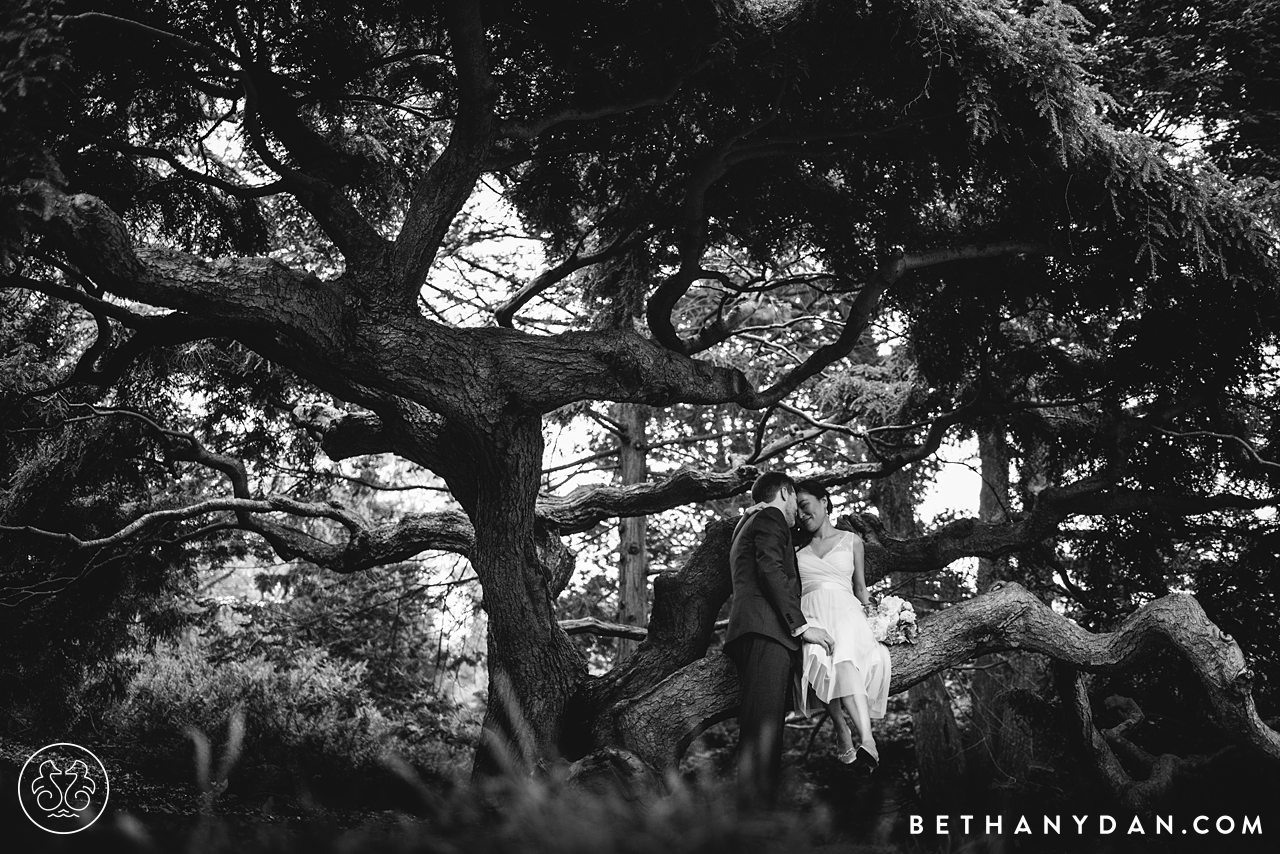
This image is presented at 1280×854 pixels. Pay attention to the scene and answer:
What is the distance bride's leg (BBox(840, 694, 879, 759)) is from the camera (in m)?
6.10

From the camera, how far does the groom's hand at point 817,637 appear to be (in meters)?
6.15

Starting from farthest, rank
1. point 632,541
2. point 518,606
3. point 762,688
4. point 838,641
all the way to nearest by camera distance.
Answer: point 632,541 < point 518,606 < point 838,641 < point 762,688

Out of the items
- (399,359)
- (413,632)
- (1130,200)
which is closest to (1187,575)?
(1130,200)

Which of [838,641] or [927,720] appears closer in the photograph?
[838,641]

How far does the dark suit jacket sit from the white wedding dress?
0.18 meters

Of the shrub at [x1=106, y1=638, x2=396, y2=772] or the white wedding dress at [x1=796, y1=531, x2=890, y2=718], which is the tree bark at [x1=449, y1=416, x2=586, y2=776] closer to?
the white wedding dress at [x1=796, y1=531, x2=890, y2=718]

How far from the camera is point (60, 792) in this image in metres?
5.91

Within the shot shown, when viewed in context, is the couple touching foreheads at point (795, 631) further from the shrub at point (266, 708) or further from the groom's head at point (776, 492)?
the shrub at point (266, 708)

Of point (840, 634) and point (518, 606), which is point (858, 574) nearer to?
point (840, 634)

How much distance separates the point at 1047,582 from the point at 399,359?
9.05 metres

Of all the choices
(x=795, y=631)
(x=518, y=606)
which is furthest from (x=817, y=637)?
(x=518, y=606)

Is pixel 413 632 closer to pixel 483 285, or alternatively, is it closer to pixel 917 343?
pixel 483 285

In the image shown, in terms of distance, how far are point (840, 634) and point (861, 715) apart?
0.52 meters

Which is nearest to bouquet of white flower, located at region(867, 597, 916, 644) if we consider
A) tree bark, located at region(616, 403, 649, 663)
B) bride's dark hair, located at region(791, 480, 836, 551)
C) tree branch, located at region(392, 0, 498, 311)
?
bride's dark hair, located at region(791, 480, 836, 551)
